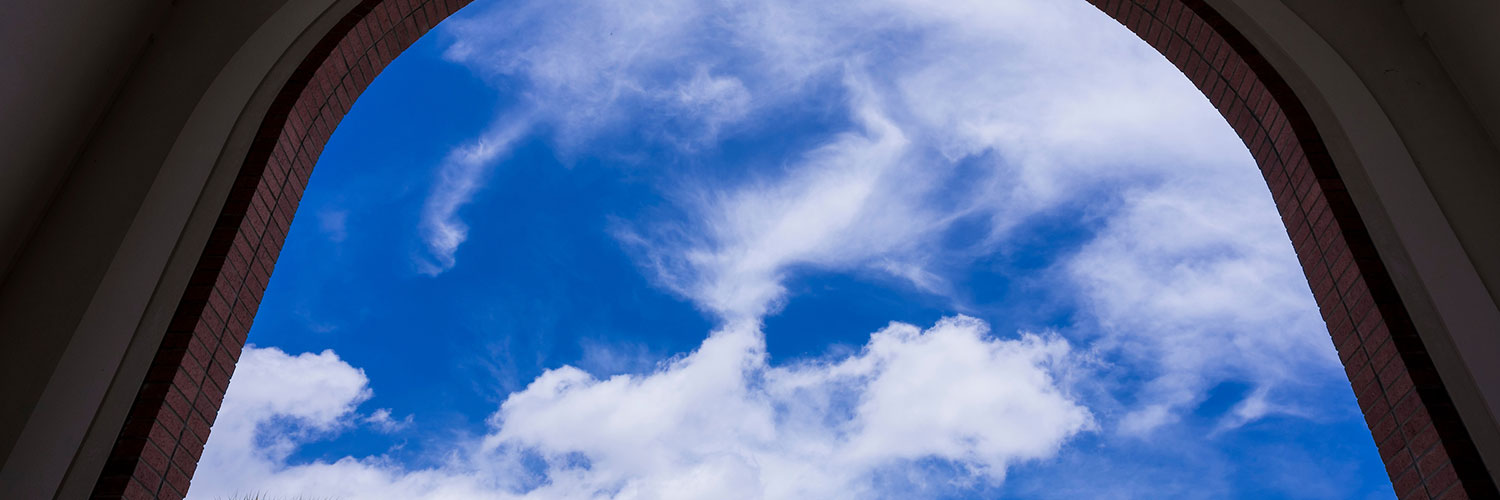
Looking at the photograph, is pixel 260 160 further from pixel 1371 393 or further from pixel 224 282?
pixel 1371 393

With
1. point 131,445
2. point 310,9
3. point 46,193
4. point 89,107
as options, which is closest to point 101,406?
point 131,445

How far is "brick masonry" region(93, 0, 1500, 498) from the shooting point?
265 cm

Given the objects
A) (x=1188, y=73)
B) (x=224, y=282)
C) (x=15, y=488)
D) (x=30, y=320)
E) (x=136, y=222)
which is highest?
(x=1188, y=73)

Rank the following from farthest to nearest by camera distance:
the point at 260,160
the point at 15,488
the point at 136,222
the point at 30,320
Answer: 1. the point at 260,160
2. the point at 136,222
3. the point at 30,320
4. the point at 15,488

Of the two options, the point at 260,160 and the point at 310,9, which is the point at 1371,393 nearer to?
the point at 260,160

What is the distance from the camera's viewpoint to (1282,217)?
342cm

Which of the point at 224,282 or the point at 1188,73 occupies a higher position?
the point at 1188,73

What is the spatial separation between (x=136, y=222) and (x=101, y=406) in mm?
670

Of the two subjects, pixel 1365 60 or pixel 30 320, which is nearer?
pixel 30 320

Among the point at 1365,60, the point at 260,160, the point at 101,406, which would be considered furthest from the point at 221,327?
the point at 1365,60

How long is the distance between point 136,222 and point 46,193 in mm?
317

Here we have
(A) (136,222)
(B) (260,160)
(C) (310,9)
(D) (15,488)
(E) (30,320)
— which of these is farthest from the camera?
(C) (310,9)

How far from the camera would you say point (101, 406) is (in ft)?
8.83

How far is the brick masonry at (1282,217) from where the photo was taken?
2650 millimetres
